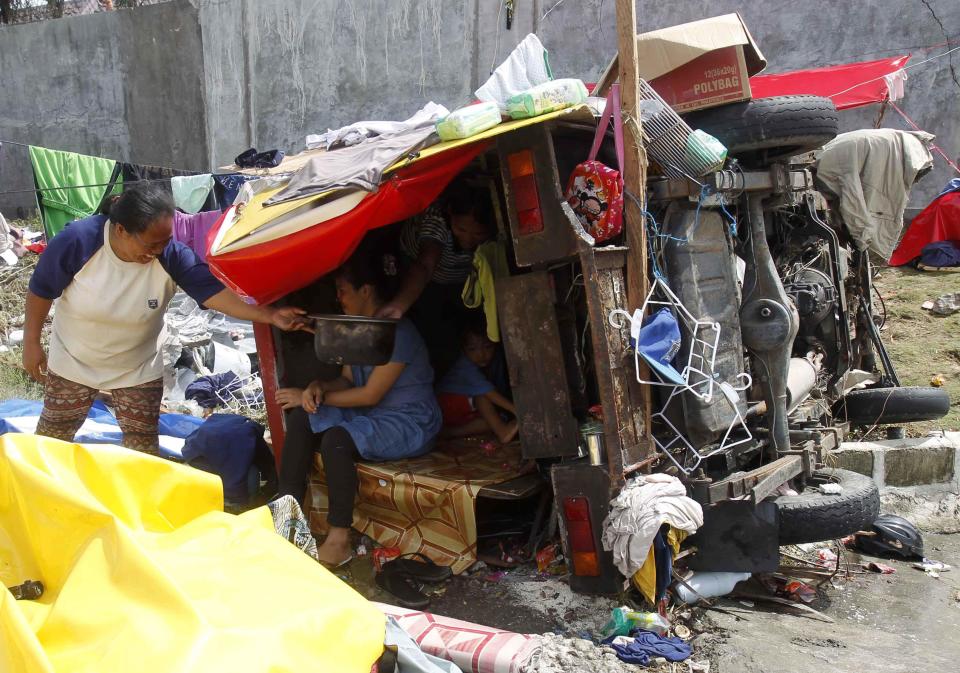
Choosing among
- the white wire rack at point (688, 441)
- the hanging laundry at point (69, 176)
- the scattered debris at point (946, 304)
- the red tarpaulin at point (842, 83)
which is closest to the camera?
the white wire rack at point (688, 441)

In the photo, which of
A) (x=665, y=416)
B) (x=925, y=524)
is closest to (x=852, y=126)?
(x=925, y=524)

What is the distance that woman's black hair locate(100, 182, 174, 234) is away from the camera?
3725mm

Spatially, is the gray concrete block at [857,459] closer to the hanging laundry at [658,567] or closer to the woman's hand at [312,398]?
the hanging laundry at [658,567]

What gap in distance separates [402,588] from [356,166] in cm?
198

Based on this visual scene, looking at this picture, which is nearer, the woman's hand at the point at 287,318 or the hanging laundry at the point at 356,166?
the hanging laundry at the point at 356,166

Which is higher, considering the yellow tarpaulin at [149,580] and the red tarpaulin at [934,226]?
the red tarpaulin at [934,226]

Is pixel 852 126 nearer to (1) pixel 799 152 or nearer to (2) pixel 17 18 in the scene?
(1) pixel 799 152

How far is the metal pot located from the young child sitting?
908mm

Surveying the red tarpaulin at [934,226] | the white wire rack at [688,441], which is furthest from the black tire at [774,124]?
the red tarpaulin at [934,226]

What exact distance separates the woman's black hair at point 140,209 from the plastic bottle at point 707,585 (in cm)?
291

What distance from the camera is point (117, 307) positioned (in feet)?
13.1

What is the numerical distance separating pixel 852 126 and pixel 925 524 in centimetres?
690

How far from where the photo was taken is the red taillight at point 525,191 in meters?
3.66

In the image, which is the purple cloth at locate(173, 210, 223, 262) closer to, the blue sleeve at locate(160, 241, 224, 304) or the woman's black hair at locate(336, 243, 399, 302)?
the woman's black hair at locate(336, 243, 399, 302)
